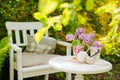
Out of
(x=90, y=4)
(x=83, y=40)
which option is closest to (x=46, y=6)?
(x=90, y=4)

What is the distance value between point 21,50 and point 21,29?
2.51 feet

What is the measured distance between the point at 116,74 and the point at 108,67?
191 centimetres

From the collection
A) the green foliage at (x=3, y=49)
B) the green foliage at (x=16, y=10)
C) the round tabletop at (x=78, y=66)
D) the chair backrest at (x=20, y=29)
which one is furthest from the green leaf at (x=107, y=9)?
the green foliage at (x=16, y=10)

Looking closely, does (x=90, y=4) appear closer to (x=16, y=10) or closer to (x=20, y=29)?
(x=20, y=29)

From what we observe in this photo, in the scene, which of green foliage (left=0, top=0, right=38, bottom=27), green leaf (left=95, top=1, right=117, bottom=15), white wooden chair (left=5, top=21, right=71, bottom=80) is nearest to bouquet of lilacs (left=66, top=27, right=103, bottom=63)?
white wooden chair (left=5, top=21, right=71, bottom=80)

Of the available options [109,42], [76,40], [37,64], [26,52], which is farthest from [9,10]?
[109,42]

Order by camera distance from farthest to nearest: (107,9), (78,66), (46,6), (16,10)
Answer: (16,10)
(78,66)
(107,9)
(46,6)

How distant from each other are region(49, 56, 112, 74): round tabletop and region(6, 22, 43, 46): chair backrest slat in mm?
908

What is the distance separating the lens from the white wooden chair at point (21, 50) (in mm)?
3152

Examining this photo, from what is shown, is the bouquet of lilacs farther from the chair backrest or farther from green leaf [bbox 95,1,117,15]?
green leaf [bbox 95,1,117,15]

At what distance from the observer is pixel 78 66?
2850 mm

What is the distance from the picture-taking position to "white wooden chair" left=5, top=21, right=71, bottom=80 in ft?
10.3

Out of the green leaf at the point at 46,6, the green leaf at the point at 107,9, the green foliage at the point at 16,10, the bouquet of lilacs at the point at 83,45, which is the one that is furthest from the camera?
the green foliage at the point at 16,10

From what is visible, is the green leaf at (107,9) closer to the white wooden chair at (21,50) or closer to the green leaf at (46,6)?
the green leaf at (46,6)
